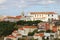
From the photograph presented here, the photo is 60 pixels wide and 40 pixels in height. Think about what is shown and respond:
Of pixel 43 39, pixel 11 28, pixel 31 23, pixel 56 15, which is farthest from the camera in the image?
pixel 56 15

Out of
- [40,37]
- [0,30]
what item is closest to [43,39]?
[40,37]

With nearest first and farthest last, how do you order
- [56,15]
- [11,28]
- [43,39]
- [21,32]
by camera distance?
1. [43,39]
2. [21,32]
3. [11,28]
4. [56,15]

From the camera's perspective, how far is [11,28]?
2200 cm

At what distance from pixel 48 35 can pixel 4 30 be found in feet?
19.6

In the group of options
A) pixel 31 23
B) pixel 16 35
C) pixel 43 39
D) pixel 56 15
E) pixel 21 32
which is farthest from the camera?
pixel 56 15

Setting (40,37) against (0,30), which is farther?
(0,30)

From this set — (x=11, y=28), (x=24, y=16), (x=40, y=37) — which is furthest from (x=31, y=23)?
(x=40, y=37)

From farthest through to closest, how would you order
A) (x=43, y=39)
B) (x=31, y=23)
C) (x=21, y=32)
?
1. (x=31, y=23)
2. (x=21, y=32)
3. (x=43, y=39)

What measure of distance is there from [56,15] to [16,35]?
12603mm

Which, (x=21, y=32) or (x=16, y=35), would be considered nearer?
(x=16, y=35)

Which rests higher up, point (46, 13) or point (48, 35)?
point (48, 35)

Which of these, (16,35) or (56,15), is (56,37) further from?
(56,15)

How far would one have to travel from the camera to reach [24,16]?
1214 inches

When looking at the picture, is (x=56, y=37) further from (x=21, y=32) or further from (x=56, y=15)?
(x=56, y=15)
